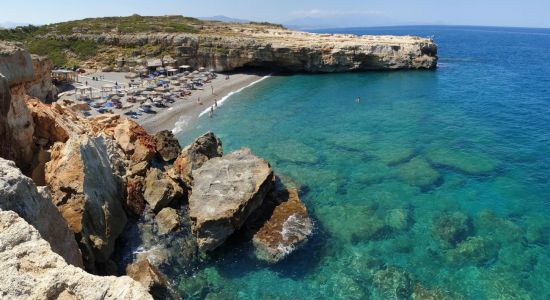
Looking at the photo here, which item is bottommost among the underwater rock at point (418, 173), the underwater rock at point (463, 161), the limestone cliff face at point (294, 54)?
the underwater rock at point (418, 173)

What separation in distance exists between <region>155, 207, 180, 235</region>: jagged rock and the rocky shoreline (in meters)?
0.08

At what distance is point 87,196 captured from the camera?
21.7 meters

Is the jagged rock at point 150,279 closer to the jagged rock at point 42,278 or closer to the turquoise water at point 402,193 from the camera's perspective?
the turquoise water at point 402,193

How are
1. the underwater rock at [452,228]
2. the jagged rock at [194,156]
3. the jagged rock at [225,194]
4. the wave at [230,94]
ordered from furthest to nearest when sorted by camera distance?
the wave at [230,94]
the jagged rock at [194,156]
the underwater rock at [452,228]
the jagged rock at [225,194]

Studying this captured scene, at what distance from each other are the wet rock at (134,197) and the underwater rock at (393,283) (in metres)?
17.0

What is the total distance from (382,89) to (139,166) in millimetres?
52668

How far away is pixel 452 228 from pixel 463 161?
43.4 feet

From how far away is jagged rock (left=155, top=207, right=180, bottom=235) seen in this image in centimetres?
2594

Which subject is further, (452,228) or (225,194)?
(452,228)

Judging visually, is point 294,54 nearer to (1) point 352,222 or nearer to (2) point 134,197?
(1) point 352,222

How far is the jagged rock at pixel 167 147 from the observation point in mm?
34850

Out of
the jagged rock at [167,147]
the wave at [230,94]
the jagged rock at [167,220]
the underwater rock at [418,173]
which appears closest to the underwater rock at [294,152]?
the underwater rock at [418,173]

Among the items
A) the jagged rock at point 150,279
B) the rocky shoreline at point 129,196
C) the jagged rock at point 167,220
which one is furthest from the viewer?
the jagged rock at point 167,220

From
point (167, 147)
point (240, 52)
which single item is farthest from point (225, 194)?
point (240, 52)
